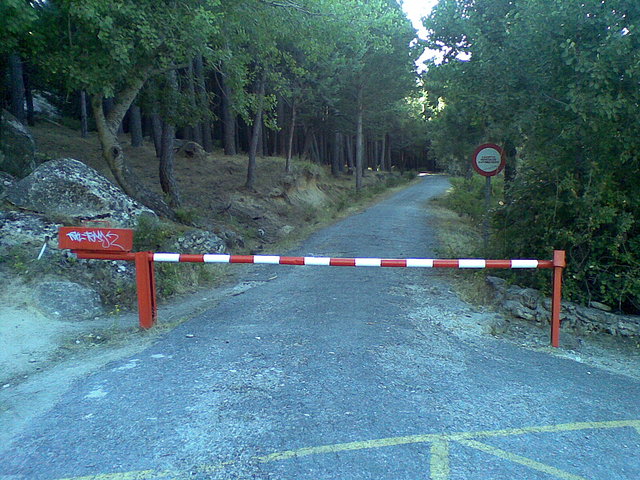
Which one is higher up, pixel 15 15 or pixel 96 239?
pixel 15 15

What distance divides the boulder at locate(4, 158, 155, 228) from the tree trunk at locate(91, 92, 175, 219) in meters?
1.83

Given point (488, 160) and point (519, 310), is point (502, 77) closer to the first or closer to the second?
point (488, 160)

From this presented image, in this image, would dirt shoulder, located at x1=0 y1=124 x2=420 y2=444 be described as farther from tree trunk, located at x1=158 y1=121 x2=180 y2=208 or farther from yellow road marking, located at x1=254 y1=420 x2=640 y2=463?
yellow road marking, located at x1=254 y1=420 x2=640 y2=463

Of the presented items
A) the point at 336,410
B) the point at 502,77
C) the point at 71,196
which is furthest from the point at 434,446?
the point at 71,196

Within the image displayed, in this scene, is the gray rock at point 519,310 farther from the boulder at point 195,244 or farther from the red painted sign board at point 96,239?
the boulder at point 195,244

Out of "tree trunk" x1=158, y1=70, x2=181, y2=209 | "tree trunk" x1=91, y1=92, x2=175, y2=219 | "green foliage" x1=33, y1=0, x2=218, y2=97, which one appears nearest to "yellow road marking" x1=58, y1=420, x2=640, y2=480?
"green foliage" x1=33, y1=0, x2=218, y2=97

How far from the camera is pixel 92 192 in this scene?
9.41 metres

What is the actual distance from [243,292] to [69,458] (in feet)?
16.7

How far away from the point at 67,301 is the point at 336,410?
457cm

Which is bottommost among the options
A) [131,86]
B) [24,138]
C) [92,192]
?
[92,192]

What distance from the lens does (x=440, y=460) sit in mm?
3232

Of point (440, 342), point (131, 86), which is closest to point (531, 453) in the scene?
point (440, 342)

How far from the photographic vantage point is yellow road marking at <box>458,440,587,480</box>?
123 inches

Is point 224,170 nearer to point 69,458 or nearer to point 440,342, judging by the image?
point 440,342
